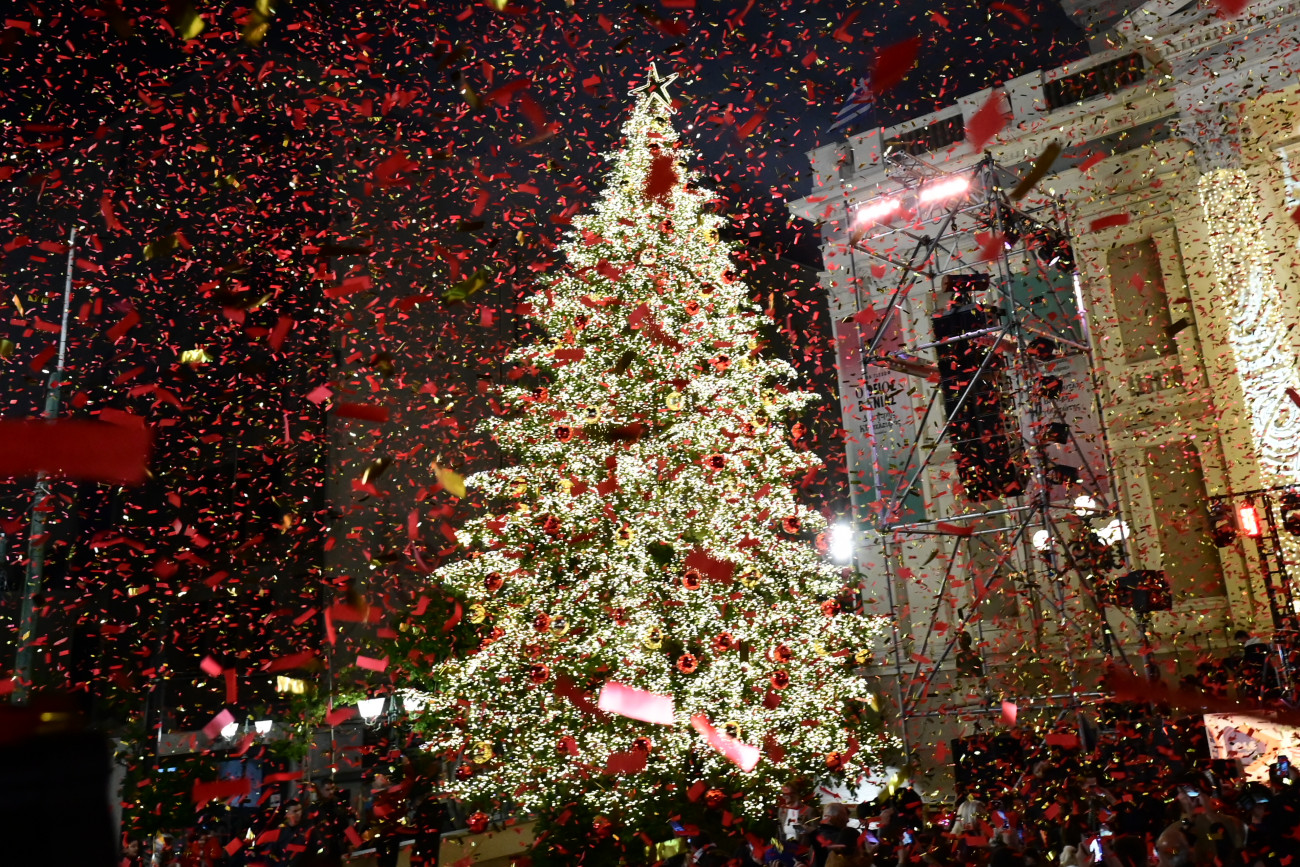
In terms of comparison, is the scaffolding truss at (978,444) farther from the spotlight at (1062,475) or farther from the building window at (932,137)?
the building window at (932,137)

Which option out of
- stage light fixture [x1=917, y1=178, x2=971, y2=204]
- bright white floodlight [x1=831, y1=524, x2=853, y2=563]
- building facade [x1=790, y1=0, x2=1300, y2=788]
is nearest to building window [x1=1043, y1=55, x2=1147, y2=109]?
building facade [x1=790, y1=0, x2=1300, y2=788]

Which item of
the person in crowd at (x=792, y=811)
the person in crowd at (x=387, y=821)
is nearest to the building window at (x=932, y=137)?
the person in crowd at (x=792, y=811)

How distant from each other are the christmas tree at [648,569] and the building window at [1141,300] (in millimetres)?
7854

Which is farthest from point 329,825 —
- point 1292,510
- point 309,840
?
point 1292,510

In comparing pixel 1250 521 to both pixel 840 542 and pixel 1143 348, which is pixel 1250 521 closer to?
pixel 1143 348

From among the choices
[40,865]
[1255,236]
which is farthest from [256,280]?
[40,865]

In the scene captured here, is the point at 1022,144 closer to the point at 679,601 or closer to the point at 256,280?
the point at 679,601

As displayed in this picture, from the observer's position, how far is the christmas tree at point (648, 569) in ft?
36.9

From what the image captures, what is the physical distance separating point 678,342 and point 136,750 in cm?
1522

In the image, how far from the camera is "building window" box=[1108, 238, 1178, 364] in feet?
56.9

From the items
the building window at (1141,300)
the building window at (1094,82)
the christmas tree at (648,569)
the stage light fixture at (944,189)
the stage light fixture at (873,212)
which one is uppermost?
the building window at (1094,82)

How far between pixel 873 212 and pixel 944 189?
3.06m

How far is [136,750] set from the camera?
20141mm

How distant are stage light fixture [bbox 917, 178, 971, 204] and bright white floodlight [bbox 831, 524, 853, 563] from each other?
787 centimetres
